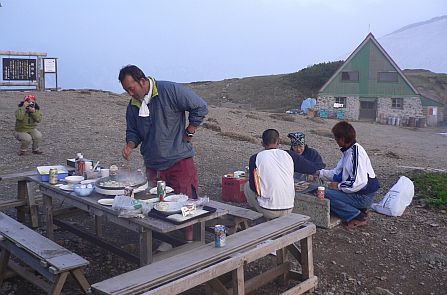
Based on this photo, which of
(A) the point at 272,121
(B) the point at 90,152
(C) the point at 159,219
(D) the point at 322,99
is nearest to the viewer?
(C) the point at 159,219

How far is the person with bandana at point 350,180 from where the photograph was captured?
602cm

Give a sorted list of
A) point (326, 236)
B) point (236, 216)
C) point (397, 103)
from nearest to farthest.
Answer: point (236, 216) < point (326, 236) < point (397, 103)

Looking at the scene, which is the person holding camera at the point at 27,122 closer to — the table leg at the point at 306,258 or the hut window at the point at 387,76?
the table leg at the point at 306,258

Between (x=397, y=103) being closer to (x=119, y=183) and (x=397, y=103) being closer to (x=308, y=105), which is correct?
(x=308, y=105)

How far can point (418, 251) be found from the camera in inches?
227

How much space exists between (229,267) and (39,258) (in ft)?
4.99

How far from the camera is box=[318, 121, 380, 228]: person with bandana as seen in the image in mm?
6020

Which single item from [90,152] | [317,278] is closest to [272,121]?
[90,152]

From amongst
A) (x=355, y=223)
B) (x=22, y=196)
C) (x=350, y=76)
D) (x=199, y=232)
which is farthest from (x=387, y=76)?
(x=199, y=232)

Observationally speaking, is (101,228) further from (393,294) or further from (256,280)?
(393,294)

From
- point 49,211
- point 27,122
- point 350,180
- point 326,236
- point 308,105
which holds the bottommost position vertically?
point 326,236

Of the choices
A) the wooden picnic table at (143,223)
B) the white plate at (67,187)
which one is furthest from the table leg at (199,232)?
the white plate at (67,187)

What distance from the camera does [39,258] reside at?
385cm

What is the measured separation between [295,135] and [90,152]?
6.28m
